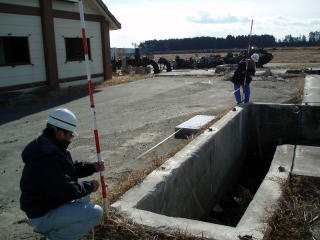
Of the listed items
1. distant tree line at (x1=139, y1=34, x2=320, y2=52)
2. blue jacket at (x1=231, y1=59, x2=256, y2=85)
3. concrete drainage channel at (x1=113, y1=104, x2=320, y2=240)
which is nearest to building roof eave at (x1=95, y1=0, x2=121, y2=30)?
blue jacket at (x1=231, y1=59, x2=256, y2=85)

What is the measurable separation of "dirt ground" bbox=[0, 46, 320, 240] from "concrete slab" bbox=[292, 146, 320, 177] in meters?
2.45

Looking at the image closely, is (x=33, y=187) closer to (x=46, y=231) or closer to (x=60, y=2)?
(x=46, y=231)

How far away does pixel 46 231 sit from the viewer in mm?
3148

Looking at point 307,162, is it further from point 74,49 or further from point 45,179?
point 74,49

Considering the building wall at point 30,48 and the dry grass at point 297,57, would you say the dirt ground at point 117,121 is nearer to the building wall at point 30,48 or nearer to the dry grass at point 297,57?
the building wall at point 30,48

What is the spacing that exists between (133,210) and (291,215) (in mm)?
1885

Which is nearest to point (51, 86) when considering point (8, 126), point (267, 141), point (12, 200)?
point (8, 126)

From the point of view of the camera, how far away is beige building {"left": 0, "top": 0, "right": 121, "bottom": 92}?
47.5 feet

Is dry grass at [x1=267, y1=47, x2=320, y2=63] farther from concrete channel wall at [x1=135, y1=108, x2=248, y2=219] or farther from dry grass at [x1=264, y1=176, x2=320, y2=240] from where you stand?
dry grass at [x1=264, y1=176, x2=320, y2=240]

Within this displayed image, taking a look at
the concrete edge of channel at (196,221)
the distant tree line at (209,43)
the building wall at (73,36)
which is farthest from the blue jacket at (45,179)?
the distant tree line at (209,43)

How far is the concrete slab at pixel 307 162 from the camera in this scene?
586 centimetres

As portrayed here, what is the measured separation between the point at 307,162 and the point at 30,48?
12868mm

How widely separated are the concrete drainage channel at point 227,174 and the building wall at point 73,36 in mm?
10730

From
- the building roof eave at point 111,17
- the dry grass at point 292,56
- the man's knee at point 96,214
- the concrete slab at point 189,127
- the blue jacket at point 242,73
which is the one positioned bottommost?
the concrete slab at point 189,127
